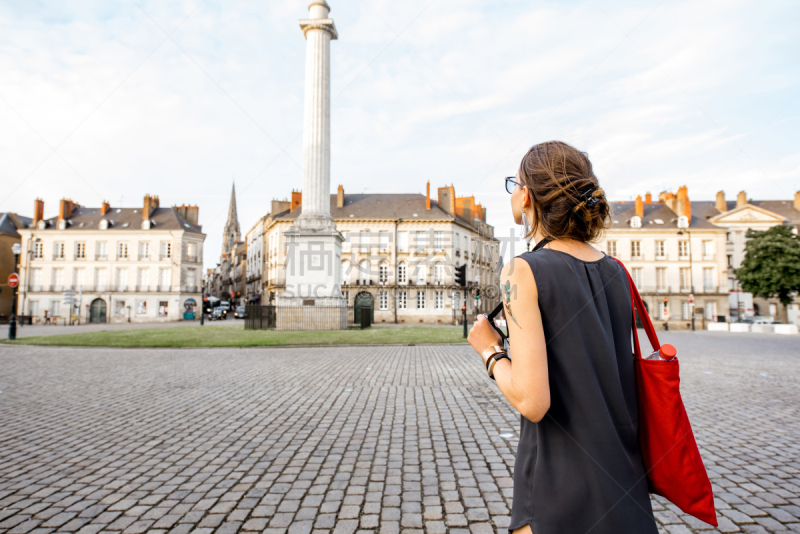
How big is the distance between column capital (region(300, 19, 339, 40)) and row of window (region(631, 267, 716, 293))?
41.6m

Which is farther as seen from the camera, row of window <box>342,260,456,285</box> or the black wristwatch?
row of window <box>342,260,456,285</box>

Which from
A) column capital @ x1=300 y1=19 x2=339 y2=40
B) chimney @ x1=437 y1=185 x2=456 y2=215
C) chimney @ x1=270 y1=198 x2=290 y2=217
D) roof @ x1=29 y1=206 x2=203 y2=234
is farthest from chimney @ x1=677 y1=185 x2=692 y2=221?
roof @ x1=29 y1=206 x2=203 y2=234

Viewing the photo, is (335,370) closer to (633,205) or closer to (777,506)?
(777,506)

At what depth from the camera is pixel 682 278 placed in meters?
52.3

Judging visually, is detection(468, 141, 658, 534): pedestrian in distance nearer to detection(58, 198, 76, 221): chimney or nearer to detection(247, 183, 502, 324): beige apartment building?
detection(247, 183, 502, 324): beige apartment building

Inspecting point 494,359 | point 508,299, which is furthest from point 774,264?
point 508,299

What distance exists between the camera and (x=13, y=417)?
A: 621cm

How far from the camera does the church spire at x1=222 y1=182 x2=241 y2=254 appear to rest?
111 metres

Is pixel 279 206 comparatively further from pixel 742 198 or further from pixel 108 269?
pixel 742 198

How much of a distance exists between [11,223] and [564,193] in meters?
71.3

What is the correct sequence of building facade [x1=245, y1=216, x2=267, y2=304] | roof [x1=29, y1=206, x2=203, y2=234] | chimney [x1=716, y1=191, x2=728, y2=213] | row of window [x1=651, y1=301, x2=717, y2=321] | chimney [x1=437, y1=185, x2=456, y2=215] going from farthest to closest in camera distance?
building facade [x1=245, y1=216, x2=267, y2=304]
chimney [x1=716, y1=191, x2=728, y2=213]
roof [x1=29, y1=206, x2=203, y2=234]
chimney [x1=437, y1=185, x2=456, y2=215]
row of window [x1=651, y1=301, x2=717, y2=321]

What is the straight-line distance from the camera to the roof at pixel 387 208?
5234cm

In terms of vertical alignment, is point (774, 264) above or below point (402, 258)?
below

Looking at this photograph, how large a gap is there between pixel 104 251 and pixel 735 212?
73.6 metres
